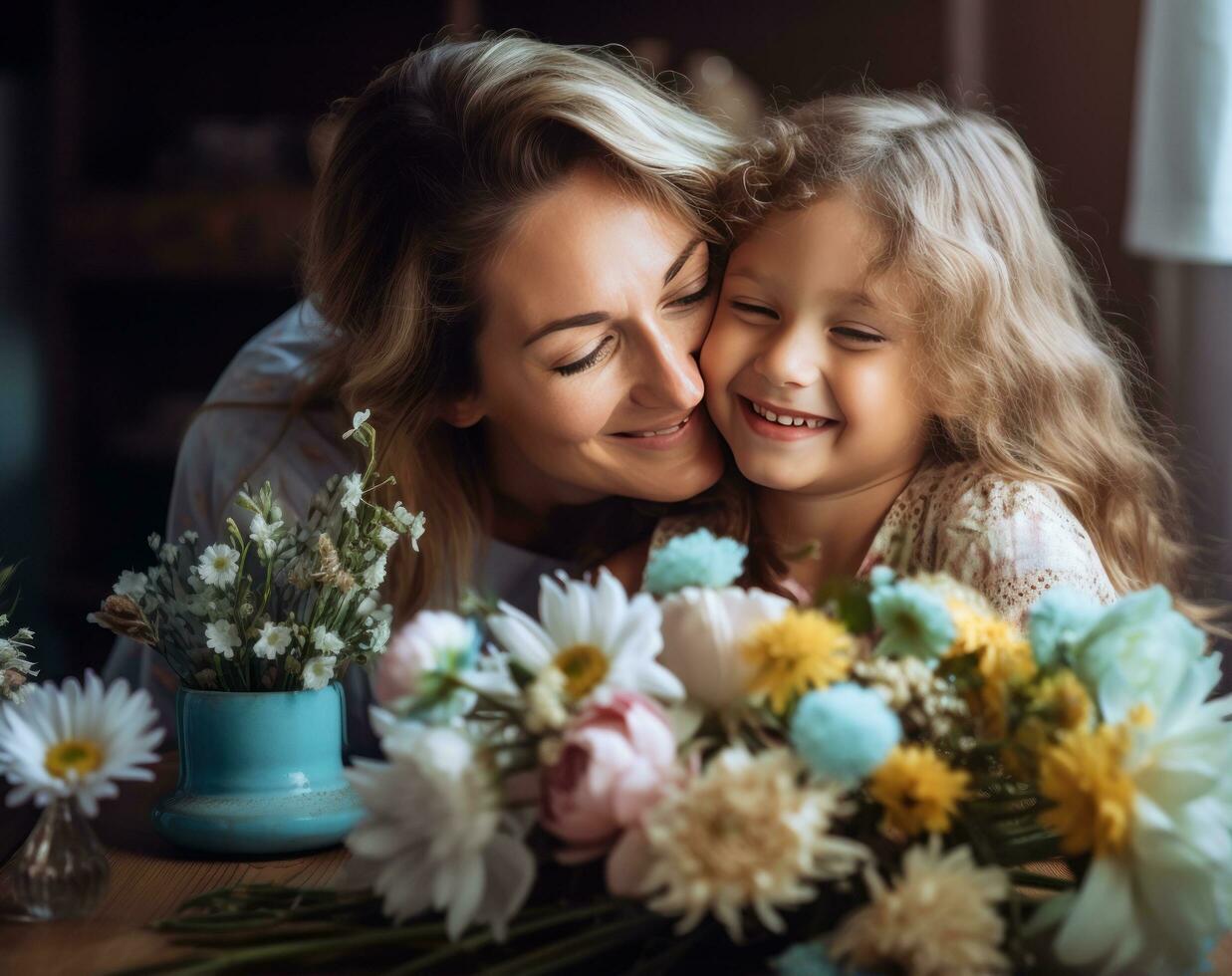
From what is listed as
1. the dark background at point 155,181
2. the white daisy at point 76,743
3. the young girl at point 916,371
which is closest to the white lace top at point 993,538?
the young girl at point 916,371

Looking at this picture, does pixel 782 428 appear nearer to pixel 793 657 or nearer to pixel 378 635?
pixel 378 635

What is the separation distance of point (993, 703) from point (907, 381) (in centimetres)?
66

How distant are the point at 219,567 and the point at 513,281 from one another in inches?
20.1

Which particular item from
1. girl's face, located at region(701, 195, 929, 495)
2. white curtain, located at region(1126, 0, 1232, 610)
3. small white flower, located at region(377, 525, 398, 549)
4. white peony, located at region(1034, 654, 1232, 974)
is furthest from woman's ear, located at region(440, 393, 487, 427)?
white curtain, located at region(1126, 0, 1232, 610)

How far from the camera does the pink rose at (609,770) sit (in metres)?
0.74

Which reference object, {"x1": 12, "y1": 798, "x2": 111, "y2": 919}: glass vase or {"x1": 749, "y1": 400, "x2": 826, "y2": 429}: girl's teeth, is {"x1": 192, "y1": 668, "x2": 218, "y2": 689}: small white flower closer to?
{"x1": 12, "y1": 798, "x2": 111, "y2": 919}: glass vase

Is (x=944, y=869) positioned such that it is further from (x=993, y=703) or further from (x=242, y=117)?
(x=242, y=117)

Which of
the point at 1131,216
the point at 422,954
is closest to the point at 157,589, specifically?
the point at 422,954

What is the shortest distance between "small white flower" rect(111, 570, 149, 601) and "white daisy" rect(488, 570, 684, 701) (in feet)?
1.35

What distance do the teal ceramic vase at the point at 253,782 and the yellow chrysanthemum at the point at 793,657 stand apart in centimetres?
43

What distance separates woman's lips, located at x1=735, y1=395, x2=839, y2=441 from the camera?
1.42m

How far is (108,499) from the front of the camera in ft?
11.0

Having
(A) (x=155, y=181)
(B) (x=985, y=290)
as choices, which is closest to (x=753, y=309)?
(B) (x=985, y=290)

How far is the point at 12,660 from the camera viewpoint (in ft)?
3.50
